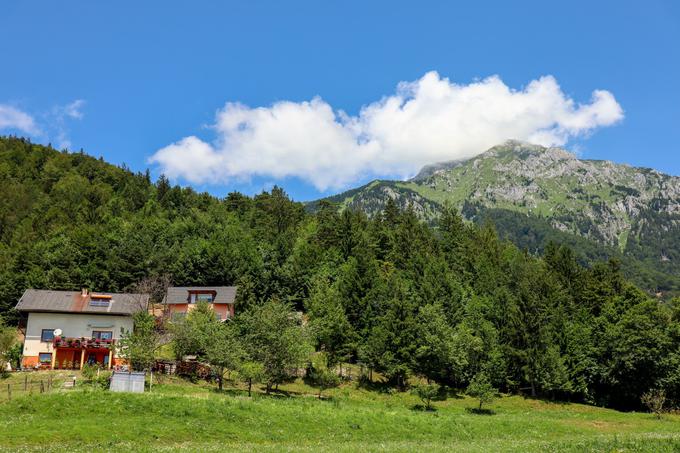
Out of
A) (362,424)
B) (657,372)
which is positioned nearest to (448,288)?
(657,372)

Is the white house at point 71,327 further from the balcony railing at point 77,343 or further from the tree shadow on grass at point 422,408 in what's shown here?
the tree shadow on grass at point 422,408

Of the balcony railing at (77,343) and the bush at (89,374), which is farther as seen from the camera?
the balcony railing at (77,343)

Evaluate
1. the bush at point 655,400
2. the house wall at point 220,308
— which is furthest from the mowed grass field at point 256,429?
the house wall at point 220,308

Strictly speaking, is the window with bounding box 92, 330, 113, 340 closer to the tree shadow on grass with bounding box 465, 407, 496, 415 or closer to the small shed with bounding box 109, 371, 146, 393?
the small shed with bounding box 109, 371, 146, 393

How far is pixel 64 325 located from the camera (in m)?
63.5

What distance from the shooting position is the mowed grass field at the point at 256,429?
83.8ft

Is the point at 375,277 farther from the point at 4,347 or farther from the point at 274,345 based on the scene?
the point at 4,347

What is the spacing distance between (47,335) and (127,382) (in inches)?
1197

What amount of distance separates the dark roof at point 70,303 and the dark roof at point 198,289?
15503 millimetres

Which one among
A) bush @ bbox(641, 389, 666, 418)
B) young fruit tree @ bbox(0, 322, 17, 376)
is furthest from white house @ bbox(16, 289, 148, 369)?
bush @ bbox(641, 389, 666, 418)

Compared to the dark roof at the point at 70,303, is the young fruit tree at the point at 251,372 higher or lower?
lower

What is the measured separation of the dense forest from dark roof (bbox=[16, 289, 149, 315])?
16.0 metres

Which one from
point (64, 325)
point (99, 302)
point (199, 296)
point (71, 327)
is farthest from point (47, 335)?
point (199, 296)

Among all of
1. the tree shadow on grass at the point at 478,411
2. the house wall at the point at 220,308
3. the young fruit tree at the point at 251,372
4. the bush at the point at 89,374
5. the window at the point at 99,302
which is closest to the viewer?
the young fruit tree at the point at 251,372
